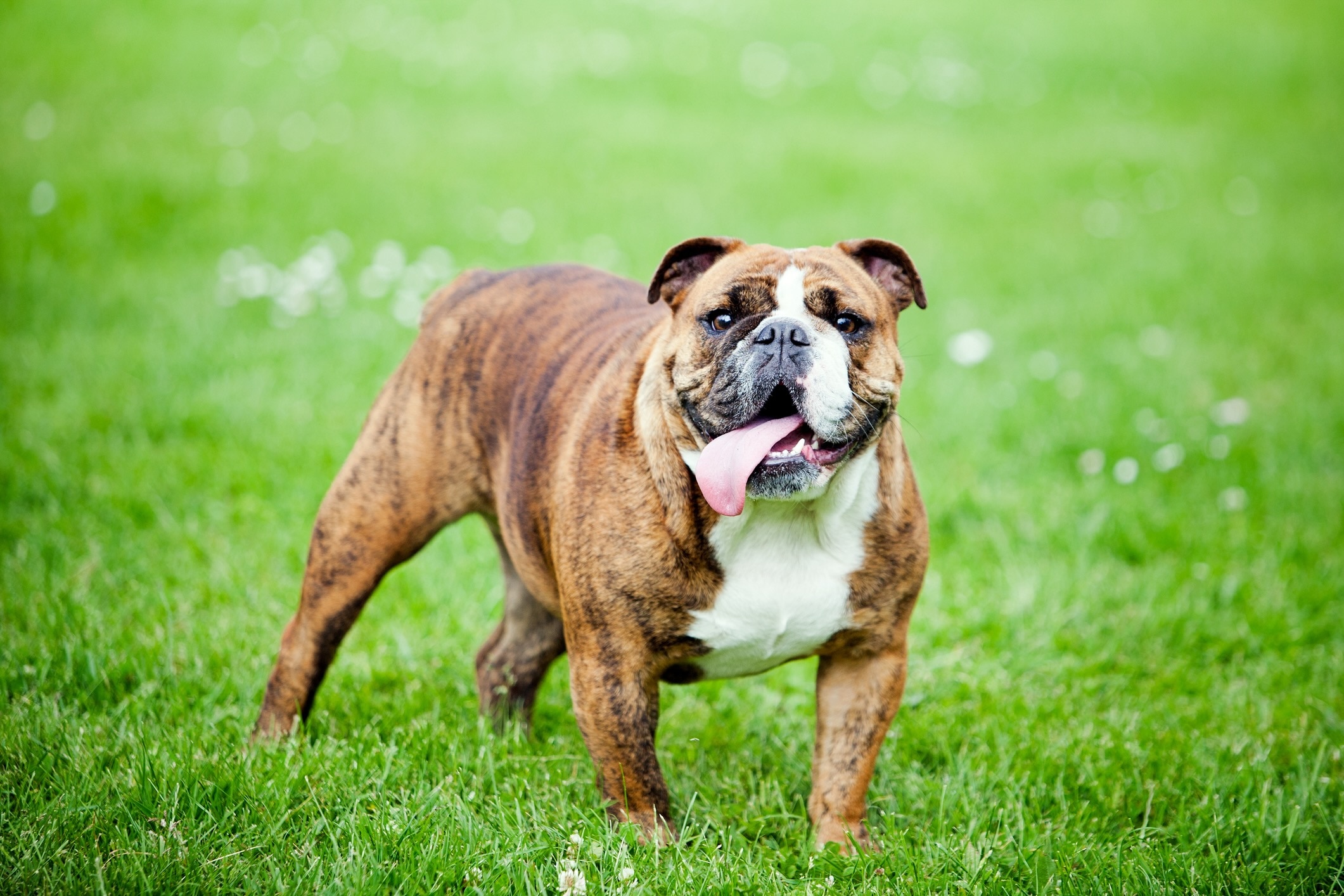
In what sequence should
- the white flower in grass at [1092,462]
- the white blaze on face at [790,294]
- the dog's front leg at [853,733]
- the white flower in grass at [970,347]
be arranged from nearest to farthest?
the white blaze on face at [790,294]
the dog's front leg at [853,733]
the white flower in grass at [1092,462]
the white flower in grass at [970,347]

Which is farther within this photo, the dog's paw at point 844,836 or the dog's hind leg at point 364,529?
the dog's hind leg at point 364,529

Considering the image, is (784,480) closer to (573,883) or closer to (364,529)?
(573,883)

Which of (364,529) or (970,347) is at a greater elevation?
(970,347)

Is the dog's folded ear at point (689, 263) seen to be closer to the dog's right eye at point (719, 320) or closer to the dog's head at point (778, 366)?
the dog's head at point (778, 366)

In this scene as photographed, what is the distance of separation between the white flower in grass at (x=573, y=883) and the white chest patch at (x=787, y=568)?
663mm

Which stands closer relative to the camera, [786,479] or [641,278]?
[786,479]

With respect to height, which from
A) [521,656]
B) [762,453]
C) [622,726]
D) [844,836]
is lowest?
[844,836]

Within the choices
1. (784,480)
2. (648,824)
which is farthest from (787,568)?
(648,824)

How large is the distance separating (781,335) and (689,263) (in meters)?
0.57

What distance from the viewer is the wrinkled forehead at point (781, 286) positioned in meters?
3.29

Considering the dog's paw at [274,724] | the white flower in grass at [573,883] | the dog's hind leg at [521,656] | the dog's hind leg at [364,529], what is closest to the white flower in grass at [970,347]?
the dog's hind leg at [521,656]

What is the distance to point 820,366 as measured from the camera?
311 cm

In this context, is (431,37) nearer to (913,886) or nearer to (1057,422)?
(1057,422)

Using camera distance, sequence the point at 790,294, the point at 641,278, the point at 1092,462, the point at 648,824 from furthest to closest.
Result: the point at 641,278, the point at 1092,462, the point at 648,824, the point at 790,294
